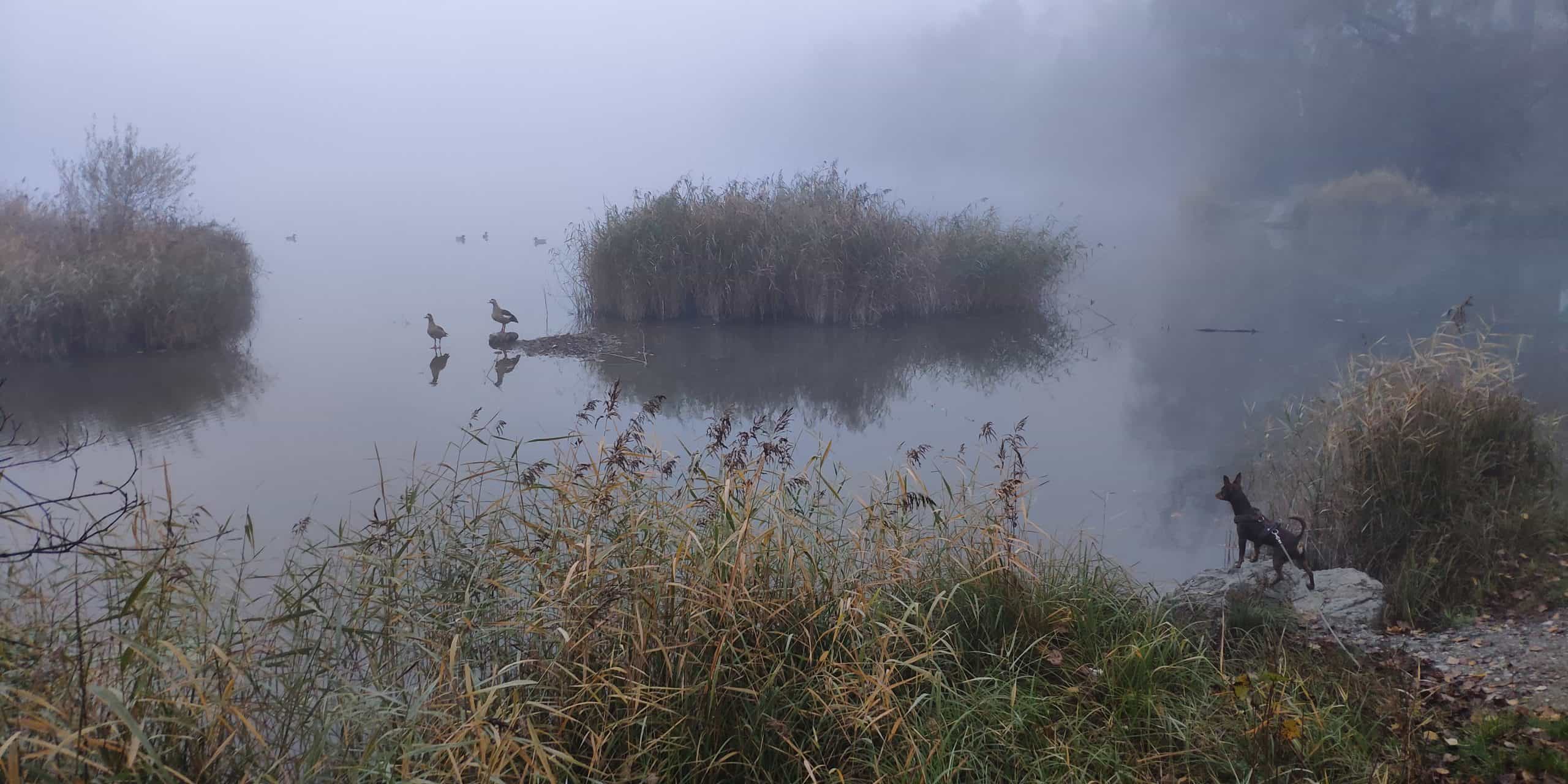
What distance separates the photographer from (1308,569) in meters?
3.25

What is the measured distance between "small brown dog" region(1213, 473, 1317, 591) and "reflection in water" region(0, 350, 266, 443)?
5.73 meters

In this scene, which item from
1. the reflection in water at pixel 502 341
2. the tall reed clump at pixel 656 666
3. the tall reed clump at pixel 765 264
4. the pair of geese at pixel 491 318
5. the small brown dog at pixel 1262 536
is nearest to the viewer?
the tall reed clump at pixel 656 666

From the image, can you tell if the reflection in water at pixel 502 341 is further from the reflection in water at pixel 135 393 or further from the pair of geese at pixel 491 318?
the reflection in water at pixel 135 393

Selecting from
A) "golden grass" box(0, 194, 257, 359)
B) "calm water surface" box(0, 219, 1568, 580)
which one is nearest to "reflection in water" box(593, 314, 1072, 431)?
"calm water surface" box(0, 219, 1568, 580)

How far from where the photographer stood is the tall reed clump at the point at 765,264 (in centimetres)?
966

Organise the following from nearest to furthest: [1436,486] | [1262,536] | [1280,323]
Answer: [1262,536] < [1436,486] < [1280,323]

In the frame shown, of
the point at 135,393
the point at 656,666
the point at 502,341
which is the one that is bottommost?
the point at 656,666

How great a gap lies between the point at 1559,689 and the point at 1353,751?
98 centimetres

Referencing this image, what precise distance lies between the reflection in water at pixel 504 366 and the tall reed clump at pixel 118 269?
2488 millimetres

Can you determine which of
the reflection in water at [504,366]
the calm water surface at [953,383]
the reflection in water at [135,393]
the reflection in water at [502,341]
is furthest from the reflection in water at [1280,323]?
the reflection in water at [135,393]

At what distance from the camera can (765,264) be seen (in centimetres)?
961

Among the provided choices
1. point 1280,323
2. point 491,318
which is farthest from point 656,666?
point 1280,323

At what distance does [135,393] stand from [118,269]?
1.54m

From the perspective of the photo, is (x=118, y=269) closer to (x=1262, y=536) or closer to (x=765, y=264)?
(x=765, y=264)
